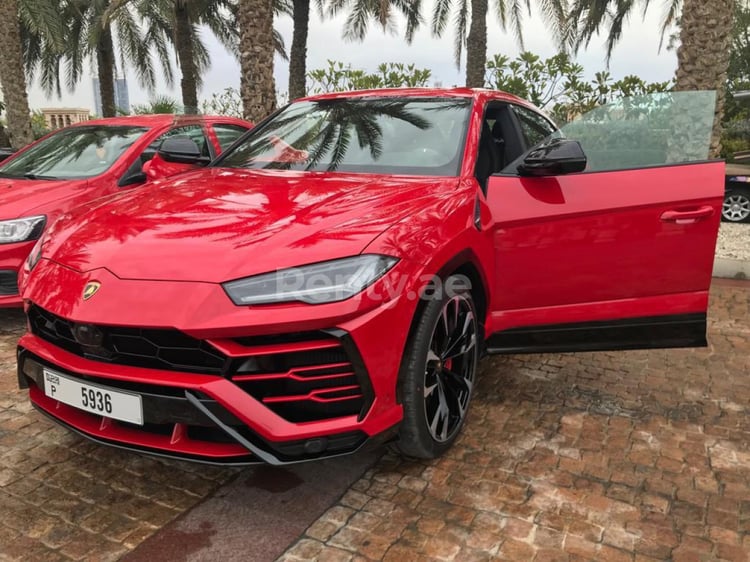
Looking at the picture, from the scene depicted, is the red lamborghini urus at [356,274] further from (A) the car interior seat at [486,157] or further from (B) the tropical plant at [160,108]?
(B) the tropical plant at [160,108]

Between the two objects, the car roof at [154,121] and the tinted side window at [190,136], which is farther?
the car roof at [154,121]

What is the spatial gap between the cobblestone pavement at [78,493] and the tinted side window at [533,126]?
2700 millimetres

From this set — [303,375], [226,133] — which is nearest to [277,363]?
[303,375]

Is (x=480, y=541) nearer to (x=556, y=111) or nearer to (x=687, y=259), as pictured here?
(x=687, y=259)

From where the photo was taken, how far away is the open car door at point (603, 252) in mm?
3125

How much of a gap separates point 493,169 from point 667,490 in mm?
1830

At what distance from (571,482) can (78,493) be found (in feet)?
6.91

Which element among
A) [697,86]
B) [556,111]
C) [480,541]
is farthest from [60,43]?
[480,541]

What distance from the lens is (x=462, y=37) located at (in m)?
20.3

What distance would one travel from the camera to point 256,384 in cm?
214

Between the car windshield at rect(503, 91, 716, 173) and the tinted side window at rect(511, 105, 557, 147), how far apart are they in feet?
0.28

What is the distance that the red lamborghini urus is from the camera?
2.16 meters

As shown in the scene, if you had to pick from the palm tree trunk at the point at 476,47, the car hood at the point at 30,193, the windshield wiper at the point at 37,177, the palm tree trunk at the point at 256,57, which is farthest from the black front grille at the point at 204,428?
the palm tree trunk at the point at 476,47

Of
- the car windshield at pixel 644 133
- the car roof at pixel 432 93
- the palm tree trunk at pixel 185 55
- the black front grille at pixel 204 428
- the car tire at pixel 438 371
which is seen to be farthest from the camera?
the palm tree trunk at pixel 185 55
